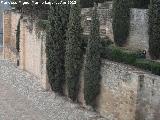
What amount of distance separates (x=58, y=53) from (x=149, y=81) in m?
7.27

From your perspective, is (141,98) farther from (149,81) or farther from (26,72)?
(26,72)

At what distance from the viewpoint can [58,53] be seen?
23672 mm

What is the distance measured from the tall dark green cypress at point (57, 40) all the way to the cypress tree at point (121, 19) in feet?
8.51

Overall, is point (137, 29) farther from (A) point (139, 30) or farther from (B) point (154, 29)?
(B) point (154, 29)

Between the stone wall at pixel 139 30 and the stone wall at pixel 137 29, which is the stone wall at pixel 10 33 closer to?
the stone wall at pixel 137 29

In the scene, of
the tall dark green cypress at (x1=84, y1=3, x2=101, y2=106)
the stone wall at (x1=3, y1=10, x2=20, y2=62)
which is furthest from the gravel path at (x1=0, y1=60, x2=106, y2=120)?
the stone wall at (x1=3, y1=10, x2=20, y2=62)

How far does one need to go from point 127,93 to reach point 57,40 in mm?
6439

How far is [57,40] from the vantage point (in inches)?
934

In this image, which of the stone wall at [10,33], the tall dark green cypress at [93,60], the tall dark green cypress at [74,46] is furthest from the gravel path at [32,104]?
the stone wall at [10,33]

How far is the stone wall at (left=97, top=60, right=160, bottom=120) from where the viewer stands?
17.6 meters

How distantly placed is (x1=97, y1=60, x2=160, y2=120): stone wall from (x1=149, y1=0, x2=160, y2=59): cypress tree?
2.14 metres

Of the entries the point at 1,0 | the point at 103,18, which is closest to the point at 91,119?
the point at 103,18

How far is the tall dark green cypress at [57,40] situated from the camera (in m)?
23.6

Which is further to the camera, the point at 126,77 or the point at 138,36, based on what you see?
the point at 138,36
